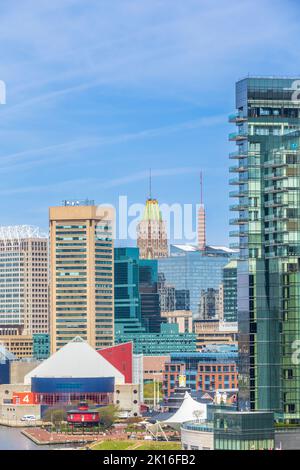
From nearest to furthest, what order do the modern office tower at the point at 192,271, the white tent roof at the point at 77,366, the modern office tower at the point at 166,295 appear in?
the white tent roof at the point at 77,366 → the modern office tower at the point at 166,295 → the modern office tower at the point at 192,271

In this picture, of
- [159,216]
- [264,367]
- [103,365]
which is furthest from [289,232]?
[159,216]

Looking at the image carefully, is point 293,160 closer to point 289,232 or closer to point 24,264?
point 289,232

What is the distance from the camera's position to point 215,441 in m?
22.7

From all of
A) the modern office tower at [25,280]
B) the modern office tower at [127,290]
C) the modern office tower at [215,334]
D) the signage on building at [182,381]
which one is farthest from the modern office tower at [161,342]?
the signage on building at [182,381]

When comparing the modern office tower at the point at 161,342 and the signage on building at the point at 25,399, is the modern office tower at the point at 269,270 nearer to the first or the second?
the signage on building at the point at 25,399

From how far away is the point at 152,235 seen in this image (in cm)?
9500

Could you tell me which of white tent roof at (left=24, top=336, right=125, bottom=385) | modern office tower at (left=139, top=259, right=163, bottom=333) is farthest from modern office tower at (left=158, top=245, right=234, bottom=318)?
white tent roof at (left=24, top=336, right=125, bottom=385)

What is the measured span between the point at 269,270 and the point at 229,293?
7054 centimetres

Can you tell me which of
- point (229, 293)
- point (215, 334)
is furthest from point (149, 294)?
point (215, 334)

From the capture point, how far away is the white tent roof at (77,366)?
54.9m

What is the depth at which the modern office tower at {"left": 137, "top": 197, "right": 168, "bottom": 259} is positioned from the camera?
8494 centimetres

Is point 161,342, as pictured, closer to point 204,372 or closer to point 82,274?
point 82,274

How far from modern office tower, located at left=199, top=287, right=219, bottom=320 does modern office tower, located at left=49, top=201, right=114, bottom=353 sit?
19.5 meters

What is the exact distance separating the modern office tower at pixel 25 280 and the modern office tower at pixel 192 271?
423 inches
